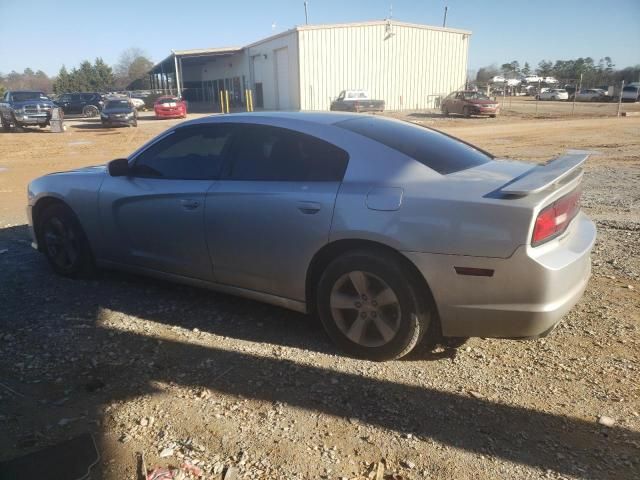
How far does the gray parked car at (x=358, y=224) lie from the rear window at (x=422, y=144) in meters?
0.02

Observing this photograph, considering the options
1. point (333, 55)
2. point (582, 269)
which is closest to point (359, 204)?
point (582, 269)

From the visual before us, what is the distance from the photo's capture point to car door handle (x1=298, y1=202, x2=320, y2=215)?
3322mm

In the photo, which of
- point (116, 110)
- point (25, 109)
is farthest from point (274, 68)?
point (25, 109)

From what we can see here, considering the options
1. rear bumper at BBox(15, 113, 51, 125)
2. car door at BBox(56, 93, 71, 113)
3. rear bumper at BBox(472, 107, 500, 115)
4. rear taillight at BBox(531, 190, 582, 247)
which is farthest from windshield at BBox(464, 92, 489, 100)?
rear taillight at BBox(531, 190, 582, 247)

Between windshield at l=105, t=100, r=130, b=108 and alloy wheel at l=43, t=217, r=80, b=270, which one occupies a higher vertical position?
windshield at l=105, t=100, r=130, b=108

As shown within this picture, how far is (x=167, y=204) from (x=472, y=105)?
95.1 ft

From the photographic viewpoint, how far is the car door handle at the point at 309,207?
3.32 meters

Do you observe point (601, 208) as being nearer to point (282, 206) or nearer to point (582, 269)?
point (582, 269)

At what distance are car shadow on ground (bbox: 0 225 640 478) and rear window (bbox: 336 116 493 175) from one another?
56.0 inches

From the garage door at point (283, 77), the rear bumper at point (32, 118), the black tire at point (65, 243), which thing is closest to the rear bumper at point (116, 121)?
the rear bumper at point (32, 118)

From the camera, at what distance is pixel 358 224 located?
10.3 feet

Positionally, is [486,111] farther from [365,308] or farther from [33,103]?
[365,308]

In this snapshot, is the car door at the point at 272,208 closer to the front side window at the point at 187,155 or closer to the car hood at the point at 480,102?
the front side window at the point at 187,155

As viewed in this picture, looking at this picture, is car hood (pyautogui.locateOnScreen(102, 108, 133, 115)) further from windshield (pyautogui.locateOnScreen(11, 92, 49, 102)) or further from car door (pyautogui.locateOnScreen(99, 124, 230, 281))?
car door (pyautogui.locateOnScreen(99, 124, 230, 281))
